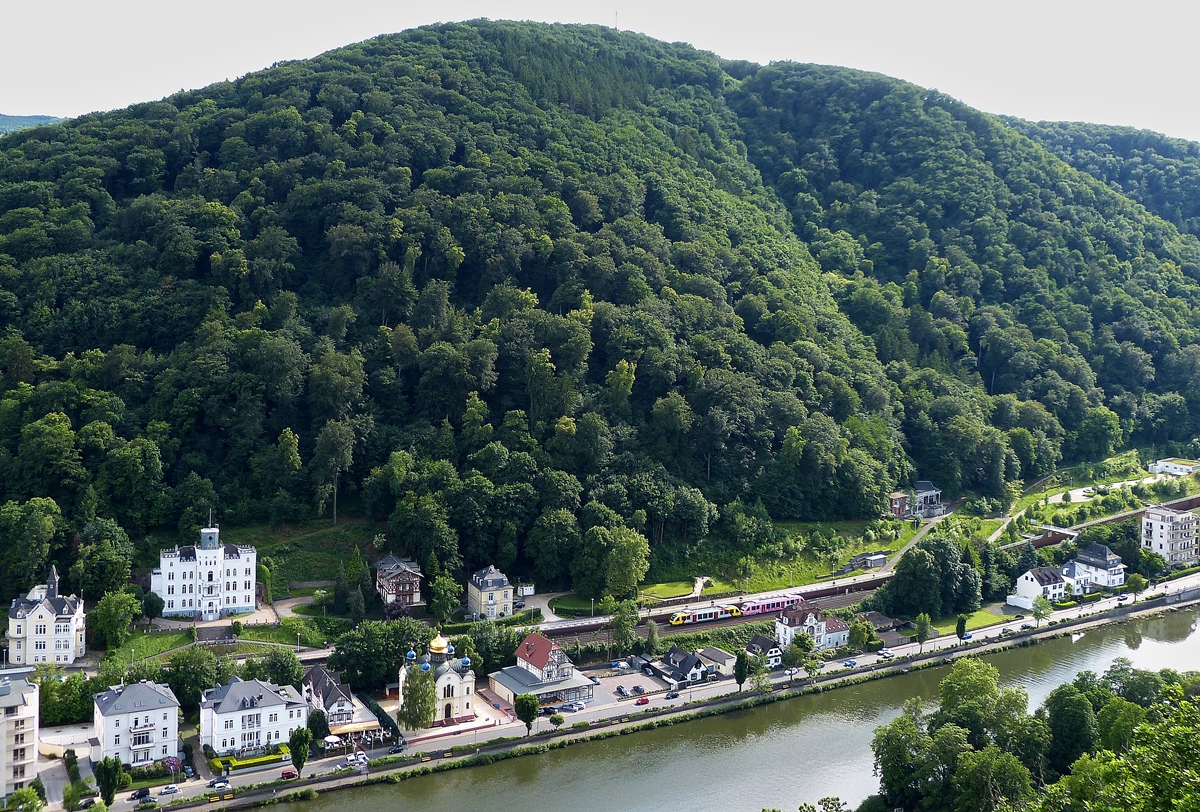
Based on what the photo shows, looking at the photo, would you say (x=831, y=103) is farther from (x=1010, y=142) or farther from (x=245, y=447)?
(x=245, y=447)

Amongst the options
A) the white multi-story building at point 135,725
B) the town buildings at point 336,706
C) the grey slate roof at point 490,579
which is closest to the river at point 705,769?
the town buildings at point 336,706

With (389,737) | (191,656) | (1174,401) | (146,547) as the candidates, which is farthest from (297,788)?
(1174,401)

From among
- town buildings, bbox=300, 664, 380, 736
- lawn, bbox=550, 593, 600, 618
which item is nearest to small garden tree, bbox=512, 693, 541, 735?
town buildings, bbox=300, 664, 380, 736

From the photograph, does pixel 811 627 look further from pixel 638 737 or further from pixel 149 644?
pixel 149 644

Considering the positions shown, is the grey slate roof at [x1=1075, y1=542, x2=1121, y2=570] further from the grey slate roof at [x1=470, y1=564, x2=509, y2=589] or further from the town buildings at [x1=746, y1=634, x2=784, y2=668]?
the grey slate roof at [x1=470, y1=564, x2=509, y2=589]

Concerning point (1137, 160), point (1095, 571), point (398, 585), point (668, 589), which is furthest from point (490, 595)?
point (1137, 160)

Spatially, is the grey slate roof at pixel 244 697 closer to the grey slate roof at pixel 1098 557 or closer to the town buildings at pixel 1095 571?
the town buildings at pixel 1095 571
